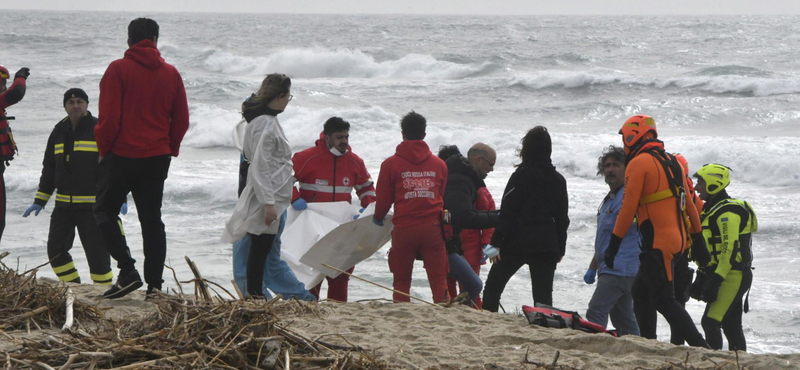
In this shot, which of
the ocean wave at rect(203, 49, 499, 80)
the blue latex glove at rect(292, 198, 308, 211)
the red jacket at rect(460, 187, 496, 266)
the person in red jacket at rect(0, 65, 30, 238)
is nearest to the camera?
the person in red jacket at rect(0, 65, 30, 238)

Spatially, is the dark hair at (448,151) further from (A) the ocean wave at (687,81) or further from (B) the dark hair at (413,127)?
(A) the ocean wave at (687,81)

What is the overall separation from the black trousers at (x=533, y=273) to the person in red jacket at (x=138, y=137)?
2.29m

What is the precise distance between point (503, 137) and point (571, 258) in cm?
1056

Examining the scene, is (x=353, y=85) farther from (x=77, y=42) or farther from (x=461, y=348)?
(x=461, y=348)

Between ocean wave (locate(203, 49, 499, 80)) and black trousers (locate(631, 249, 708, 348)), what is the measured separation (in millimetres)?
31785

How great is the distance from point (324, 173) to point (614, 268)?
85.3 inches

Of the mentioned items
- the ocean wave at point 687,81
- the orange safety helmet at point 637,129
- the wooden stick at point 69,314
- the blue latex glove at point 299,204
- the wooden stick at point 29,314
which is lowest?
the wooden stick at point 29,314

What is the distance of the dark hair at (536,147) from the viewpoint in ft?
18.3

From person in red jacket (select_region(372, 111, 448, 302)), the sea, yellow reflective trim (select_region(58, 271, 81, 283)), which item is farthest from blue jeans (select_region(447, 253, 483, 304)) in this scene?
yellow reflective trim (select_region(58, 271, 81, 283))

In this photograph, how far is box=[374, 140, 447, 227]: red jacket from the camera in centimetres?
586

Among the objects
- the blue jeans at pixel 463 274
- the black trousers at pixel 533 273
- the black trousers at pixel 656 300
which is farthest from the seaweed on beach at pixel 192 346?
the blue jeans at pixel 463 274

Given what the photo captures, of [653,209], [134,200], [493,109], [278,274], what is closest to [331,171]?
[278,274]

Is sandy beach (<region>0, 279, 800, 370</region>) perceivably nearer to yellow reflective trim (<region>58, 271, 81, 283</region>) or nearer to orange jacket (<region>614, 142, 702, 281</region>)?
orange jacket (<region>614, 142, 702, 281</region>)

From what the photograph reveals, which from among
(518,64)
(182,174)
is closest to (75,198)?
(182,174)
